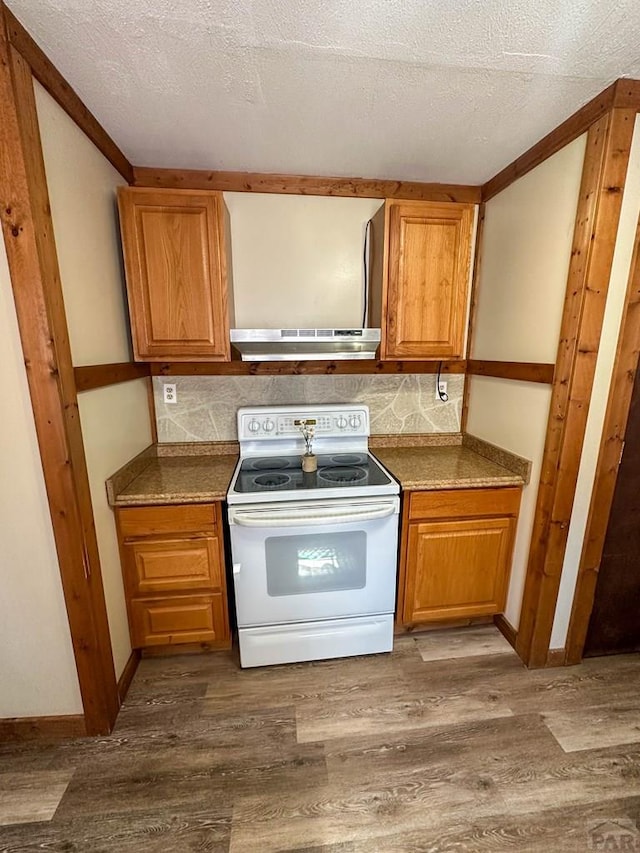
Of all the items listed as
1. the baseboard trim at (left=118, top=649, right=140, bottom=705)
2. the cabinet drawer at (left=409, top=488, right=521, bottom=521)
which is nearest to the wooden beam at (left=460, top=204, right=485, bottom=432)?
the cabinet drawer at (left=409, top=488, right=521, bottom=521)

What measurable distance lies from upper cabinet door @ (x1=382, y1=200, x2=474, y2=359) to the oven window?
3.28 feet

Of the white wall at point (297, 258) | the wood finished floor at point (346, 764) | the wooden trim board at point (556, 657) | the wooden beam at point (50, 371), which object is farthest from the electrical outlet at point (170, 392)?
the wooden trim board at point (556, 657)

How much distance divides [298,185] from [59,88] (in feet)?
3.51

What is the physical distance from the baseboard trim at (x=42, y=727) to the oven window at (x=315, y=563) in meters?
0.89

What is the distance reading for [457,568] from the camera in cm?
185

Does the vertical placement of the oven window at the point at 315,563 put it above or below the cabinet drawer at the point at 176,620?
above

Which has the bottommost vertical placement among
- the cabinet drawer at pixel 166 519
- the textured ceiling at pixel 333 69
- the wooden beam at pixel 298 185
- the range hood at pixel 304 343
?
the cabinet drawer at pixel 166 519

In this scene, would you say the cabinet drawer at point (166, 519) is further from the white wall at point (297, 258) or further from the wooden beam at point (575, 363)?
the wooden beam at point (575, 363)

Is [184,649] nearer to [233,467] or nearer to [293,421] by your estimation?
[233,467]

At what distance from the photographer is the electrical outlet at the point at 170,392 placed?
2.10 metres

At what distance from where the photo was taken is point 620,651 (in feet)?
5.98

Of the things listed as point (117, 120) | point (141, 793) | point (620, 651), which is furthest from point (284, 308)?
point (620, 651)

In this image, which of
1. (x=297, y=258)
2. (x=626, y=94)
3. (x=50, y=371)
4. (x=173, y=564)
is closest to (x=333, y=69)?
(x=297, y=258)

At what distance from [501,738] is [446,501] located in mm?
959
